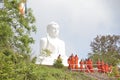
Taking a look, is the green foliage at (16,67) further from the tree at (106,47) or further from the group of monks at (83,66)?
the tree at (106,47)

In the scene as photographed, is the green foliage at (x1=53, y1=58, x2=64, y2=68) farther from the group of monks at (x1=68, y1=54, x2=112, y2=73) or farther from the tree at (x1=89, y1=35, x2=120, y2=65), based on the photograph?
the tree at (x1=89, y1=35, x2=120, y2=65)

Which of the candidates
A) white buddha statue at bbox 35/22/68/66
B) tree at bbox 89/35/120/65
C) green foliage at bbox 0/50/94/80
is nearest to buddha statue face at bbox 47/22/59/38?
white buddha statue at bbox 35/22/68/66

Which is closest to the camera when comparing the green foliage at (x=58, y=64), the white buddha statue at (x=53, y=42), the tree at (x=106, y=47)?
the green foliage at (x=58, y=64)

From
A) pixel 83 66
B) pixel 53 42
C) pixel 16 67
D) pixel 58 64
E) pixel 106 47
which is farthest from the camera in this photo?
pixel 106 47

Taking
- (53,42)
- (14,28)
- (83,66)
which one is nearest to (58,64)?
(83,66)

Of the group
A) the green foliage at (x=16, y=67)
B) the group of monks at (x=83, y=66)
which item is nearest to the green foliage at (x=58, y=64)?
the group of monks at (x=83, y=66)

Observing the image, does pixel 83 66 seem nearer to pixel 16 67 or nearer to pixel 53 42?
pixel 53 42

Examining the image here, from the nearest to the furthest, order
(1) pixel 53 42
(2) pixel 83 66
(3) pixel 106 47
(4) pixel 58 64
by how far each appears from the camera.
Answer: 1. (4) pixel 58 64
2. (2) pixel 83 66
3. (1) pixel 53 42
4. (3) pixel 106 47

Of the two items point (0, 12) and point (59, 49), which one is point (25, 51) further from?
point (59, 49)

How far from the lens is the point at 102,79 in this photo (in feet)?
60.1

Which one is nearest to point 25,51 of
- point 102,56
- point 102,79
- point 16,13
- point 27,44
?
point 27,44

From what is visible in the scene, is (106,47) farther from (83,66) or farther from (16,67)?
(16,67)

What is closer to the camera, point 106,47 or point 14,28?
point 14,28

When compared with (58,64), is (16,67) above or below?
below
